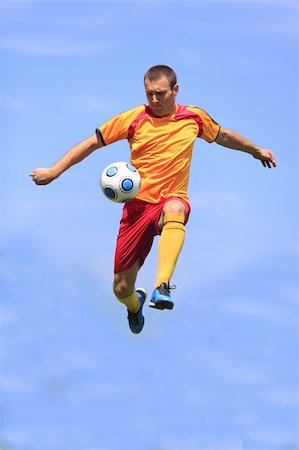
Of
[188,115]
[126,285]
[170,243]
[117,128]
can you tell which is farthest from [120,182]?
[126,285]

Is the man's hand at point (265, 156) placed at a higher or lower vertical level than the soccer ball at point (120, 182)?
higher

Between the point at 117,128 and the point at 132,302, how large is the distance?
2431mm

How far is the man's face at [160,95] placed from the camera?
17.7 m

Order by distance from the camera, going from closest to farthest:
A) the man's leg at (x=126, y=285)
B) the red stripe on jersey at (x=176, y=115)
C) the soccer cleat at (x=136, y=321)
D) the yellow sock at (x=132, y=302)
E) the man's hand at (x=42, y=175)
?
the man's hand at (x=42, y=175) < the red stripe on jersey at (x=176, y=115) < the man's leg at (x=126, y=285) < the yellow sock at (x=132, y=302) < the soccer cleat at (x=136, y=321)

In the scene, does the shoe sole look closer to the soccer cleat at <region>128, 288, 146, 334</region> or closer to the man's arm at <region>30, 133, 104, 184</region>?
the man's arm at <region>30, 133, 104, 184</region>

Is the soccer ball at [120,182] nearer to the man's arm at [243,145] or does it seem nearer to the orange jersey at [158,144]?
the orange jersey at [158,144]

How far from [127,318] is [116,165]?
2528 mm

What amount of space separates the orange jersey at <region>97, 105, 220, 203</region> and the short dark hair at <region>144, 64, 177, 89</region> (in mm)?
470

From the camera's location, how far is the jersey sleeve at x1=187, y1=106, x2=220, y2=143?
1830 cm

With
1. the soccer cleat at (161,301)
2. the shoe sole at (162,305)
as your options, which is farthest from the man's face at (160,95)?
the shoe sole at (162,305)

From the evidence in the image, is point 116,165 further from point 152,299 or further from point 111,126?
point 152,299

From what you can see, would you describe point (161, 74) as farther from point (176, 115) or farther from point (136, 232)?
point (136, 232)

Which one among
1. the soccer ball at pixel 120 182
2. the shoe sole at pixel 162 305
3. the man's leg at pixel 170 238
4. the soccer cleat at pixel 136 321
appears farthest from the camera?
the soccer cleat at pixel 136 321

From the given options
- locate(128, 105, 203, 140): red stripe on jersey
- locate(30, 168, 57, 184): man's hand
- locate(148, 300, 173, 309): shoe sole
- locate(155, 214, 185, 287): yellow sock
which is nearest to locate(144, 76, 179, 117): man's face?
locate(128, 105, 203, 140): red stripe on jersey
